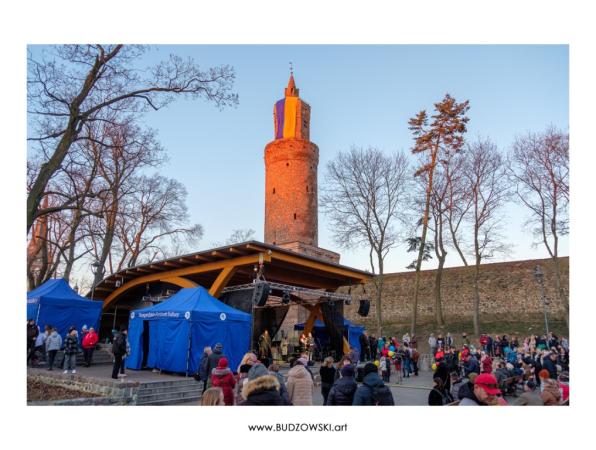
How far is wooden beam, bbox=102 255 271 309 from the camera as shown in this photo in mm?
14586

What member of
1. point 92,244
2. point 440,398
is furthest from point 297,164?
point 440,398

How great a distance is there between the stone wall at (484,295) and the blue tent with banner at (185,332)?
19.1 meters

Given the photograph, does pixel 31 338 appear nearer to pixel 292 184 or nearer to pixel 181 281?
pixel 181 281

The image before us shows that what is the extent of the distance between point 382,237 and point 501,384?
14.4m

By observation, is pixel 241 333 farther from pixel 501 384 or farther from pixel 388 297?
pixel 388 297

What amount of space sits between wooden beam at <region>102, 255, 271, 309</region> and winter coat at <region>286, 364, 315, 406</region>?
8.57 m

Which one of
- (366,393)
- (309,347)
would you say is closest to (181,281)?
(309,347)

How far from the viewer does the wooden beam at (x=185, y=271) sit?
14586 millimetres

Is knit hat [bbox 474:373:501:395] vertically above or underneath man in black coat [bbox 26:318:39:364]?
above

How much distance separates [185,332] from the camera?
37.2ft

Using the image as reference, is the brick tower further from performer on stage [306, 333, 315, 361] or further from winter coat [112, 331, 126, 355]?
winter coat [112, 331, 126, 355]

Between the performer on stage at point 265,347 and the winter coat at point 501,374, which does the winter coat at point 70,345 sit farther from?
the winter coat at point 501,374

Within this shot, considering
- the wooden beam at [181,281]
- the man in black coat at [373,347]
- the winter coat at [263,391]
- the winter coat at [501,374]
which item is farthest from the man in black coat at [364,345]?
the winter coat at [263,391]

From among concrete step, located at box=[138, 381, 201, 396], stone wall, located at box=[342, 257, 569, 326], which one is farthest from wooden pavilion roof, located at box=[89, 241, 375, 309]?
stone wall, located at box=[342, 257, 569, 326]
